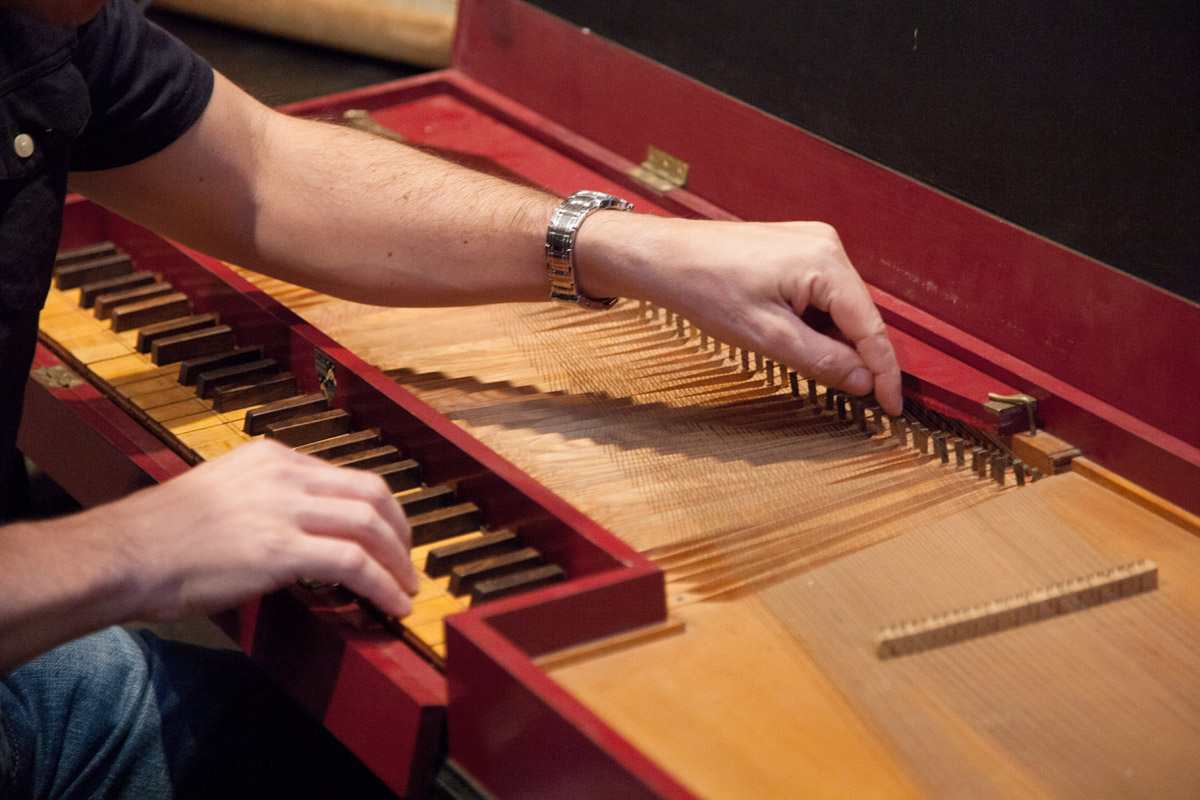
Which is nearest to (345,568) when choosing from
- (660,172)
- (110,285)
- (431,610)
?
(431,610)

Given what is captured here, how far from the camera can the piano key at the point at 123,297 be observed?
206 centimetres

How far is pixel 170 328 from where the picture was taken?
198cm

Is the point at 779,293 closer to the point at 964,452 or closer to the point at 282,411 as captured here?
the point at 964,452

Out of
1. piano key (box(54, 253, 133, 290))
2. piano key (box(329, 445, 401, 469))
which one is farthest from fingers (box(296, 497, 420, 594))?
piano key (box(54, 253, 133, 290))

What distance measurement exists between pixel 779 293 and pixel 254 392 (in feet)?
2.36

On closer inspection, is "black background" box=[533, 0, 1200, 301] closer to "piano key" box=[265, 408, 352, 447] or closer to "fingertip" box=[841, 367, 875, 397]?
"fingertip" box=[841, 367, 875, 397]

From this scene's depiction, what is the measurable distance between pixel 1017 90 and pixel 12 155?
131 centimetres

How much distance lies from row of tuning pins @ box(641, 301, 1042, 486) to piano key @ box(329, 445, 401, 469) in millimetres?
483

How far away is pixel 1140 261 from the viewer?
167 cm

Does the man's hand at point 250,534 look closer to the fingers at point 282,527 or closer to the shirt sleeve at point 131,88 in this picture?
the fingers at point 282,527

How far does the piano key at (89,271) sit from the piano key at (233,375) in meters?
0.43

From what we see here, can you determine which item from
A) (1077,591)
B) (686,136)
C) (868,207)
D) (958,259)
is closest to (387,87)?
(686,136)

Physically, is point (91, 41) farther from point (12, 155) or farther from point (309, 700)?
point (309, 700)

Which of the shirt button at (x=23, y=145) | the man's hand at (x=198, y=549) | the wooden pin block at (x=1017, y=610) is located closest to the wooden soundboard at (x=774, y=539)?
the wooden pin block at (x=1017, y=610)
